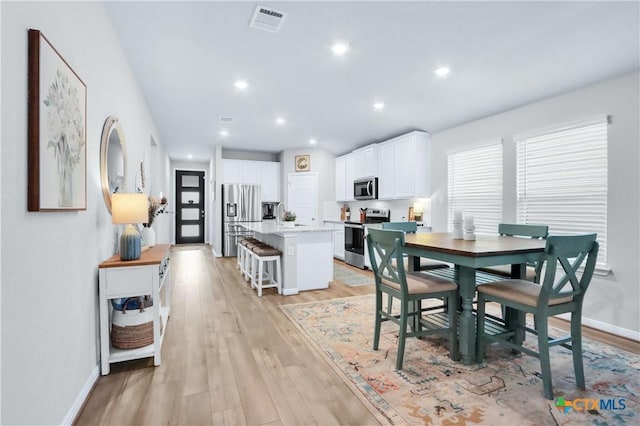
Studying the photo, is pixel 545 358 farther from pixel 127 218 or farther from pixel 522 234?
pixel 127 218

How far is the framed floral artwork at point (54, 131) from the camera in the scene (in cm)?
127

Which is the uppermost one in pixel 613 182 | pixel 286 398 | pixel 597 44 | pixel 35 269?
pixel 597 44

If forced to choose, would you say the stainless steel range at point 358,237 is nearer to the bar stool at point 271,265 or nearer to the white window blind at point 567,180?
the bar stool at point 271,265

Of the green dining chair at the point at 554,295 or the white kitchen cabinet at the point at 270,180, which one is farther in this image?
the white kitchen cabinet at the point at 270,180

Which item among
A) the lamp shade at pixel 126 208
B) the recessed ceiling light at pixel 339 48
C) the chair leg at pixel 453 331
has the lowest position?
the chair leg at pixel 453 331

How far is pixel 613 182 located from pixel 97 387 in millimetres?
4438

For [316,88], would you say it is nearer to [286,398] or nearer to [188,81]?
[188,81]

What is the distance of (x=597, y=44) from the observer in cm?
246

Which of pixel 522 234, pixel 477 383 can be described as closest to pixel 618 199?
pixel 522 234

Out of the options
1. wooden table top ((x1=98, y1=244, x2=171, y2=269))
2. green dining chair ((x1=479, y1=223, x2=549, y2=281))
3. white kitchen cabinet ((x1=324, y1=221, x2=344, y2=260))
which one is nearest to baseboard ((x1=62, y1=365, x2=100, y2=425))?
wooden table top ((x1=98, y1=244, x2=171, y2=269))

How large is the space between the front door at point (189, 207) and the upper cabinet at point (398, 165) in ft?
18.1

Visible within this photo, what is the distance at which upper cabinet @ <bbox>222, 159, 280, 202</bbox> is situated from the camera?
7262 mm

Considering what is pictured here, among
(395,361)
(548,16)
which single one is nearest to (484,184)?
(548,16)

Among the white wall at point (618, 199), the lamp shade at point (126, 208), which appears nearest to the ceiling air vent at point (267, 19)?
the lamp shade at point (126, 208)
